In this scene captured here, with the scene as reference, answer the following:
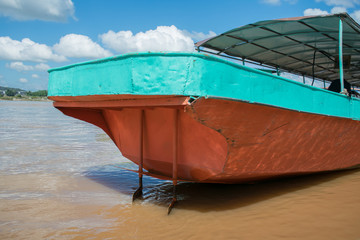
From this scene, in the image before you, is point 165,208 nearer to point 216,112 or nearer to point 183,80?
point 216,112

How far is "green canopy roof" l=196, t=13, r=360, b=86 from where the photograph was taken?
4.55m

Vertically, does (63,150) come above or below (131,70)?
below

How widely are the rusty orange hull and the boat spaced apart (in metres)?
0.01

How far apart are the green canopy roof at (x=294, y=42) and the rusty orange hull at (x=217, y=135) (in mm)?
1528

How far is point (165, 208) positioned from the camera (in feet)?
11.3

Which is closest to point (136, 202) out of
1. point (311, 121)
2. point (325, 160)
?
point (311, 121)

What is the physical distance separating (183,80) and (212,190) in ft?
7.26

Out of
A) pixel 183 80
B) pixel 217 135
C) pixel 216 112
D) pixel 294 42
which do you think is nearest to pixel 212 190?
pixel 217 135

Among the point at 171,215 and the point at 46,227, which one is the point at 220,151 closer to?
the point at 171,215

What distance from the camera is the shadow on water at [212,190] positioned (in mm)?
3572

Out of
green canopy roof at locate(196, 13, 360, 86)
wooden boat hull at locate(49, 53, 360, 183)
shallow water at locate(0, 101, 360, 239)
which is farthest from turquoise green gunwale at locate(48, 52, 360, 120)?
green canopy roof at locate(196, 13, 360, 86)

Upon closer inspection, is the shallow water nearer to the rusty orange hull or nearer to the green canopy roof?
the rusty orange hull

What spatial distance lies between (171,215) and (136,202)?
666 millimetres

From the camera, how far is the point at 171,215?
3.22m
